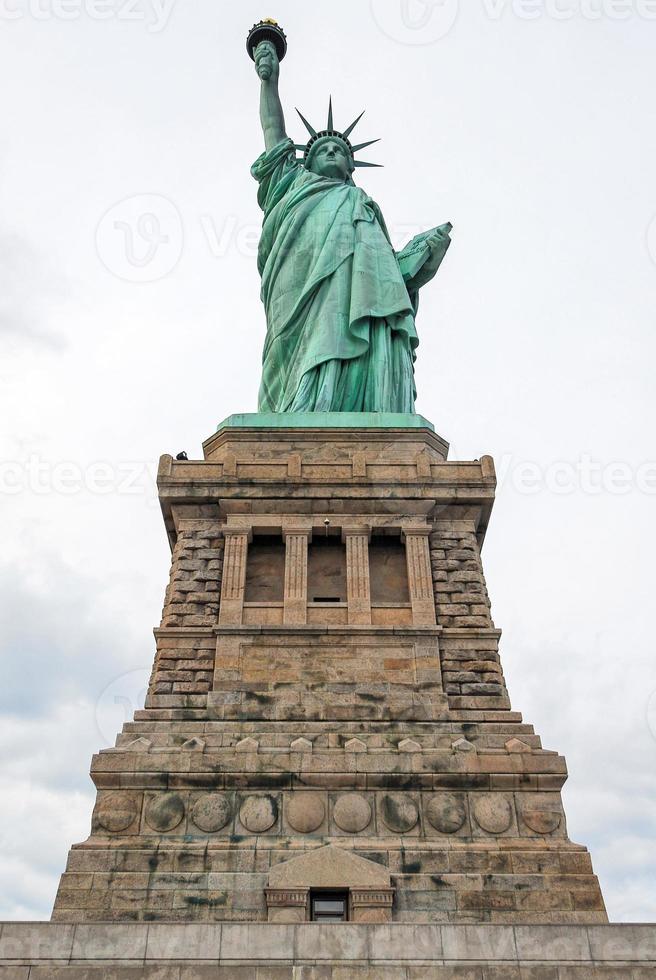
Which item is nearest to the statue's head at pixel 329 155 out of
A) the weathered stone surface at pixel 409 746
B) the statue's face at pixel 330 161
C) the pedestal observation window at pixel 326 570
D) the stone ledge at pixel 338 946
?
the statue's face at pixel 330 161

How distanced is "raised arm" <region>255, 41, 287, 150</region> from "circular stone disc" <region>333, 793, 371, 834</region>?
20.5m

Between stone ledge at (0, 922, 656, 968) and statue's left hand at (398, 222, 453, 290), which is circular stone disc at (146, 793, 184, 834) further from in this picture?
statue's left hand at (398, 222, 453, 290)

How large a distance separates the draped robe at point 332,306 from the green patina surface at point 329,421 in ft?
3.85

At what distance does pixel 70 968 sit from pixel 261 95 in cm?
2572

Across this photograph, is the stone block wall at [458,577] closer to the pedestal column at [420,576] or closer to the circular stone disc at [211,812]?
the pedestal column at [420,576]

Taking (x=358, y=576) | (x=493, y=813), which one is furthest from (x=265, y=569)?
(x=493, y=813)

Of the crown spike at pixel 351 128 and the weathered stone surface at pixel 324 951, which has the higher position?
the crown spike at pixel 351 128

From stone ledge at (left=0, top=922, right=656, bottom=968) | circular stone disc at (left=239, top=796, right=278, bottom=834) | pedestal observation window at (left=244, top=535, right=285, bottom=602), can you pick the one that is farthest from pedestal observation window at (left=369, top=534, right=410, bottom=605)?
stone ledge at (left=0, top=922, right=656, bottom=968)

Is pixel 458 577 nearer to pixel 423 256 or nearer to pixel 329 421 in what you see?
pixel 329 421

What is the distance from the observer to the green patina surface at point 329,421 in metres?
20.0

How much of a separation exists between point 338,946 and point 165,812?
3.89m

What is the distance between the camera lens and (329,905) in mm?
12742

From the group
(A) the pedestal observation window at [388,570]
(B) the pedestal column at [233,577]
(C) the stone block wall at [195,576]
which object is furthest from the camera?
(A) the pedestal observation window at [388,570]

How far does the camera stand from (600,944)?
1075 centimetres
